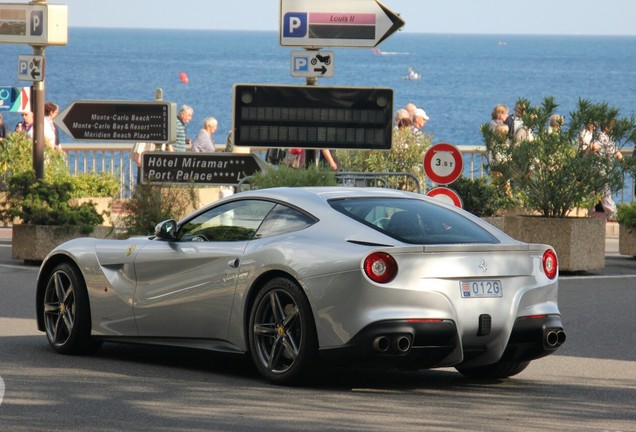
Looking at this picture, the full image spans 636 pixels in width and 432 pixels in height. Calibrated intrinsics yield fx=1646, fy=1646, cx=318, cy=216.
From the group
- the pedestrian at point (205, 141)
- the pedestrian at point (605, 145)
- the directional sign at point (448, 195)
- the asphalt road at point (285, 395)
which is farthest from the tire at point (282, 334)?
the pedestrian at point (205, 141)

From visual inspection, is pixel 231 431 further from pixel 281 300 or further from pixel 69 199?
pixel 69 199

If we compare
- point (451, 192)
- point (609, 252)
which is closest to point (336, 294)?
point (451, 192)

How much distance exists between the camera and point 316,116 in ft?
62.4

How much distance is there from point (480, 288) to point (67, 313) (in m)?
3.43

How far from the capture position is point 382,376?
36.7ft

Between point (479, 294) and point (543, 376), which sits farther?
point (543, 376)

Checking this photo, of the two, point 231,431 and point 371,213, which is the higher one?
point 371,213

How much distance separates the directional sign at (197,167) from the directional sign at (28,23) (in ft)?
9.71

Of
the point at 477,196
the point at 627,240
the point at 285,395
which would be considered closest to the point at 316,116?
the point at 477,196

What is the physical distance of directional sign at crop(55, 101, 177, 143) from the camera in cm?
2017

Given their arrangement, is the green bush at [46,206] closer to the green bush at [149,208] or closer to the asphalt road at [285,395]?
the green bush at [149,208]

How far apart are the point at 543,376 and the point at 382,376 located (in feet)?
3.61

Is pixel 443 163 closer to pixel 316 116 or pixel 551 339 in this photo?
pixel 316 116

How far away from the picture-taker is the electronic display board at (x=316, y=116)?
19000 mm
